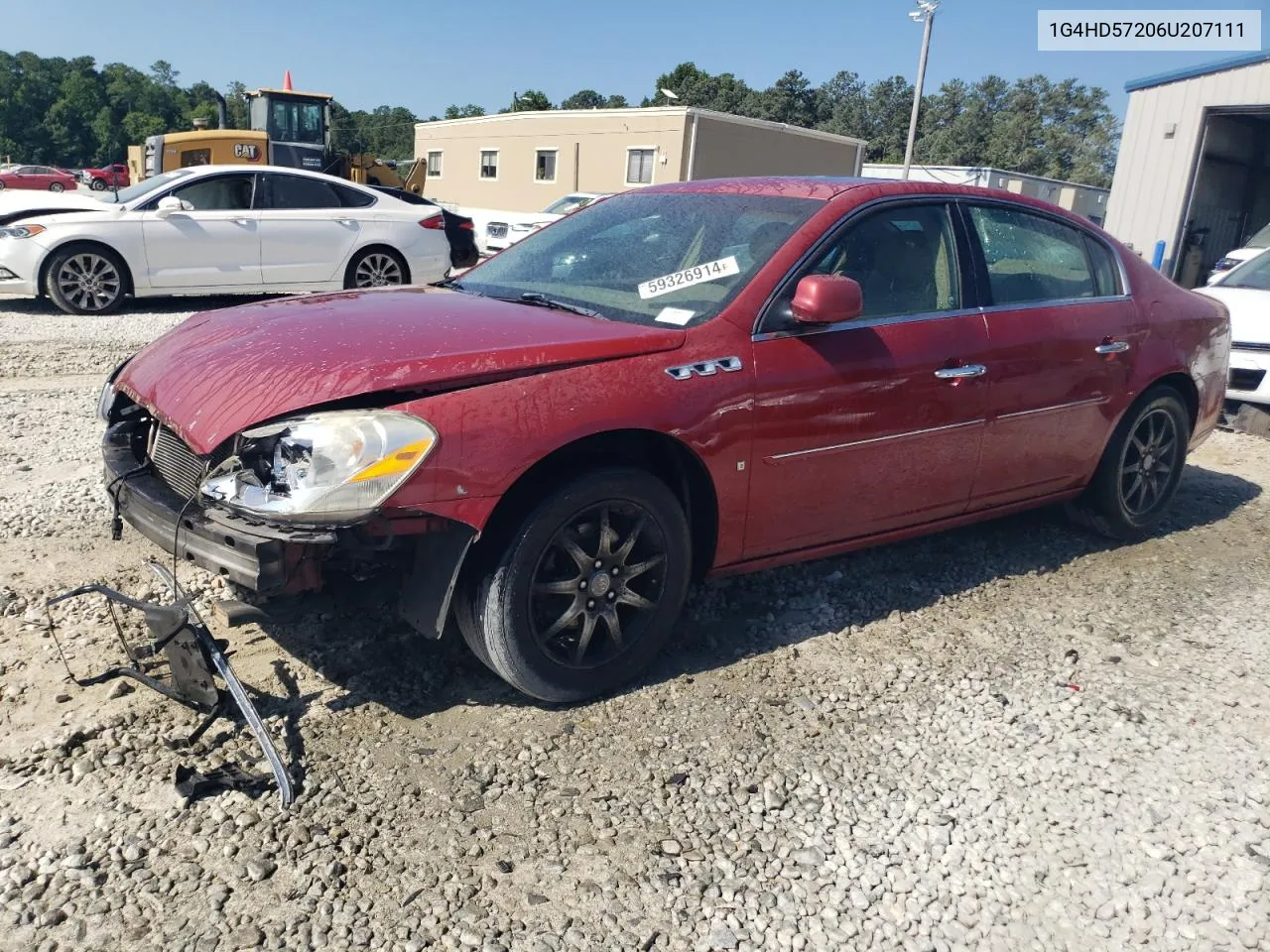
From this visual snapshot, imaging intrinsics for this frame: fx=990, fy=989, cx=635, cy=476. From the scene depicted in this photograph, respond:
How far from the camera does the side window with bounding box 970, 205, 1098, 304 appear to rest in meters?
4.25

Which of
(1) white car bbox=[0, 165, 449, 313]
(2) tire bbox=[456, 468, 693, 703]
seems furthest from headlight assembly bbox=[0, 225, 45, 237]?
(2) tire bbox=[456, 468, 693, 703]

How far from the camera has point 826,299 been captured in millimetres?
3332

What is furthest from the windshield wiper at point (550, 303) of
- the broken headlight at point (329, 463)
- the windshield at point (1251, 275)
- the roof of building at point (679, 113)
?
the roof of building at point (679, 113)

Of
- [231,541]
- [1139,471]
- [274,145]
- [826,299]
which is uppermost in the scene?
[274,145]

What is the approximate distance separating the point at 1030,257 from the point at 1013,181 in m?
35.7

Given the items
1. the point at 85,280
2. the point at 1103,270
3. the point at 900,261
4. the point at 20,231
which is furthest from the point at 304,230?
the point at 1103,270

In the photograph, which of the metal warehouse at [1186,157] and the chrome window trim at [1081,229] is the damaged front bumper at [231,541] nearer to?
the chrome window trim at [1081,229]

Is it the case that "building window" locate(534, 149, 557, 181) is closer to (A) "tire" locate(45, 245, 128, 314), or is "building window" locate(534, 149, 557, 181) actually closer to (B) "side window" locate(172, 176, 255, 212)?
(B) "side window" locate(172, 176, 255, 212)

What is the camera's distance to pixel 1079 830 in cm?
280

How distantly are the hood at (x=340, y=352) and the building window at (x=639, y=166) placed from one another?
26.9 m

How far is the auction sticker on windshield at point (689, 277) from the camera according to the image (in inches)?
140

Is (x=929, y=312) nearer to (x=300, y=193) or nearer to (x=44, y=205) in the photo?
(x=300, y=193)

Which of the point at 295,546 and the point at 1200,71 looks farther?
the point at 1200,71

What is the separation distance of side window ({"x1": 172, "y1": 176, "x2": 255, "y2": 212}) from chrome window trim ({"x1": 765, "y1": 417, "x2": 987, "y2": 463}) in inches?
340
